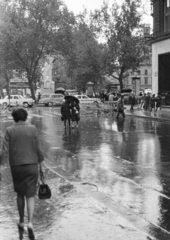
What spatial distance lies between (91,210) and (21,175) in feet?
5.24

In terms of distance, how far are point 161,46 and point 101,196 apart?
30.4 m

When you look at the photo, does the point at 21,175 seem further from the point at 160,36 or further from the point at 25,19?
the point at 25,19

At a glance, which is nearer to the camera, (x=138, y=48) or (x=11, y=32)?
(x=138, y=48)

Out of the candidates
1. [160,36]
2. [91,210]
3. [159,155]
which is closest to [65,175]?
[91,210]

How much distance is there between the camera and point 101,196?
23.9 ft

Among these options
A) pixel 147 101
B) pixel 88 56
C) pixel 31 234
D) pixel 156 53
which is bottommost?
pixel 31 234

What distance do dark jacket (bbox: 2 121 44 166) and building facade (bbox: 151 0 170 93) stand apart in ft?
99.7

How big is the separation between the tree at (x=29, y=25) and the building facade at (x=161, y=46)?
81.4ft

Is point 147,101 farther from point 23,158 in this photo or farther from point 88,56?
point 23,158

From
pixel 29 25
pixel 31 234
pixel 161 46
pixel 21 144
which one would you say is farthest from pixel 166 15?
pixel 31 234

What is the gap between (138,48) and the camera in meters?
47.3

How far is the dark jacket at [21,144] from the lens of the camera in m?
5.24

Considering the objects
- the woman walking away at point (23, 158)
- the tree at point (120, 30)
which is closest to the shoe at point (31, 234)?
the woman walking away at point (23, 158)

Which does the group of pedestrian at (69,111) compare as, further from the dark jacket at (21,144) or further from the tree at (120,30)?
the tree at (120,30)
